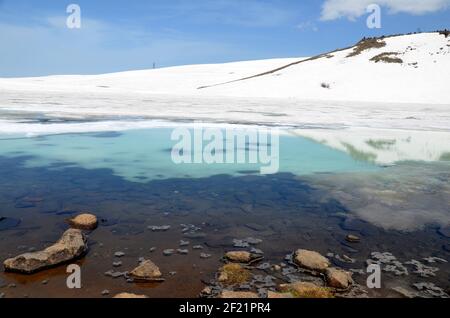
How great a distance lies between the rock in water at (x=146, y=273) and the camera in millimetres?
3727

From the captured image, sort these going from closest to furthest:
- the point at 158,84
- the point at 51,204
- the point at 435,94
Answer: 1. the point at 51,204
2. the point at 435,94
3. the point at 158,84

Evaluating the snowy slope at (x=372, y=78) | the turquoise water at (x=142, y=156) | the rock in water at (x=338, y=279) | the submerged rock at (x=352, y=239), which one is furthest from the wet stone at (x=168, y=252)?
the snowy slope at (x=372, y=78)

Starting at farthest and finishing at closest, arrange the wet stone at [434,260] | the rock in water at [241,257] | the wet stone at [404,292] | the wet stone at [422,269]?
the wet stone at [434,260], the rock in water at [241,257], the wet stone at [422,269], the wet stone at [404,292]

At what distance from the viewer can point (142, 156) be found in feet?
30.7

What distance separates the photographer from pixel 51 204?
568 centimetres

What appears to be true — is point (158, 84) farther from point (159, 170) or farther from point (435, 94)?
point (159, 170)

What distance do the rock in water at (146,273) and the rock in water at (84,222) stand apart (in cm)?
130

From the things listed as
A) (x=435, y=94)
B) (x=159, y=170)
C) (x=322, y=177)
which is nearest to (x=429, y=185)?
(x=322, y=177)

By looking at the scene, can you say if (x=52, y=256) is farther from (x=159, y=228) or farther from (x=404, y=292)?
(x=404, y=292)

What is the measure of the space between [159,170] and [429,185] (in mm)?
4829

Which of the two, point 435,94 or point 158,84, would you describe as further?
point 158,84

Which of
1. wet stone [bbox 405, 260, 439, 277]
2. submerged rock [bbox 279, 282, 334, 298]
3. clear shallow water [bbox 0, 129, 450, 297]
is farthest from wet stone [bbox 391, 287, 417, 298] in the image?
submerged rock [bbox 279, 282, 334, 298]

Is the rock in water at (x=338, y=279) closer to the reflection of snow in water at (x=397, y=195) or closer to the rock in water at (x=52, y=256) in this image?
the reflection of snow in water at (x=397, y=195)

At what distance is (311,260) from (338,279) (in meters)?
0.44
